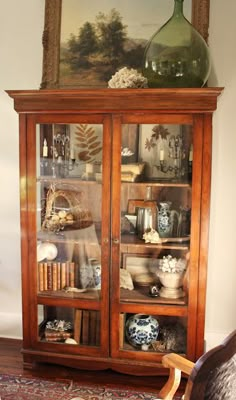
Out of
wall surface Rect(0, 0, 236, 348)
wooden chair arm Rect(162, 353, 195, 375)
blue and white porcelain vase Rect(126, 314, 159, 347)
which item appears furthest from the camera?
wall surface Rect(0, 0, 236, 348)

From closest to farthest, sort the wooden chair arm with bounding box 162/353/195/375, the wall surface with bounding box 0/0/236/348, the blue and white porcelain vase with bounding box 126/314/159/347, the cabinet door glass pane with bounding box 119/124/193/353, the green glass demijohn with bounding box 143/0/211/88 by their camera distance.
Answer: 1. the wooden chair arm with bounding box 162/353/195/375
2. the green glass demijohn with bounding box 143/0/211/88
3. the cabinet door glass pane with bounding box 119/124/193/353
4. the blue and white porcelain vase with bounding box 126/314/159/347
5. the wall surface with bounding box 0/0/236/348

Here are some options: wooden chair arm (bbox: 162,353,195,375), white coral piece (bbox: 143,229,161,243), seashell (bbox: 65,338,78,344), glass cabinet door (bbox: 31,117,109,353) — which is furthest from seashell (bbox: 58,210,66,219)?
wooden chair arm (bbox: 162,353,195,375)

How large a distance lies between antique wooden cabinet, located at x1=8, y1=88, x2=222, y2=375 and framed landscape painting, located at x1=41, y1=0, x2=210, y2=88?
49cm

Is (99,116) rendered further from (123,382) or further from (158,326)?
(123,382)

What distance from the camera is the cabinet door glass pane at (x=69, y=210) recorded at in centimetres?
215

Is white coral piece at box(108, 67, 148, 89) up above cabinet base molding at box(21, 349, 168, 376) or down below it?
above

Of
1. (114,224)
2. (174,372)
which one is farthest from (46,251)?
(174,372)

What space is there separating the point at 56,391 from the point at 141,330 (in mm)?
588

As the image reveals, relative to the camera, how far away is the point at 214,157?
2.38 metres

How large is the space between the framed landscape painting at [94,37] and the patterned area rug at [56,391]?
186 cm

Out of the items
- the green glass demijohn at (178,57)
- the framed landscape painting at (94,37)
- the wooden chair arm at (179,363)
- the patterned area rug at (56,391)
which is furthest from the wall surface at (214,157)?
the wooden chair arm at (179,363)

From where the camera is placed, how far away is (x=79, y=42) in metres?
2.43

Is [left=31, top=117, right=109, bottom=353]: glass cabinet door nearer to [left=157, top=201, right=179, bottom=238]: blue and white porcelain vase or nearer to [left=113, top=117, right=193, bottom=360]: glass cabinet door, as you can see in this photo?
[left=113, top=117, right=193, bottom=360]: glass cabinet door

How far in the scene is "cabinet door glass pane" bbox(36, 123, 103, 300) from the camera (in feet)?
7.06
